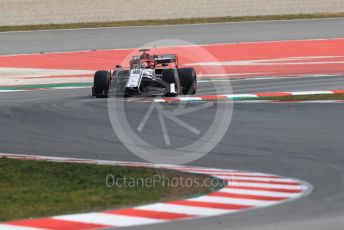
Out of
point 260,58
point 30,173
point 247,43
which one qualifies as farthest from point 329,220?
point 247,43

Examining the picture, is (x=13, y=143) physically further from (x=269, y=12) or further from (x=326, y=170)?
(x=269, y=12)

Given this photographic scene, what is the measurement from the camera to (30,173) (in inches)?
538

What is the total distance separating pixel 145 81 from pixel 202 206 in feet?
44.0

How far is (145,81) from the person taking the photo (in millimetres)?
23969

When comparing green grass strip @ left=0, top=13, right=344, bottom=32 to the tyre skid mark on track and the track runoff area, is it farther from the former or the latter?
the tyre skid mark on track

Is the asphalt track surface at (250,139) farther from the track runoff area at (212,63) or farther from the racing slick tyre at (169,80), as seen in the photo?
the track runoff area at (212,63)

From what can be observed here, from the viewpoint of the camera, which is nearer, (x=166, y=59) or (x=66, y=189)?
(x=66, y=189)

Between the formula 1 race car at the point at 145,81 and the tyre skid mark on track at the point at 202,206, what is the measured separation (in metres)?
11.0

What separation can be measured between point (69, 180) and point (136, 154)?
7.72 ft

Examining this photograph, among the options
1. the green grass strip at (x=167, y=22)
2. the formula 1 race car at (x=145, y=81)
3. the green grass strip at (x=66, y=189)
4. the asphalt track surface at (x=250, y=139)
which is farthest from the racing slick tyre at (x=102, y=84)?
the green grass strip at (x=167, y=22)

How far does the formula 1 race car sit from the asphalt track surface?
652 millimetres

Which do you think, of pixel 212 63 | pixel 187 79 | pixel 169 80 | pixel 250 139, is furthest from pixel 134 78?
pixel 212 63

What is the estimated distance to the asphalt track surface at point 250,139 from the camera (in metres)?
10.2

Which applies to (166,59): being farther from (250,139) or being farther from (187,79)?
(250,139)
